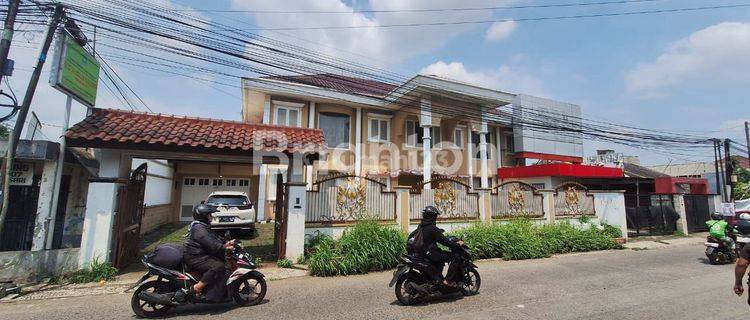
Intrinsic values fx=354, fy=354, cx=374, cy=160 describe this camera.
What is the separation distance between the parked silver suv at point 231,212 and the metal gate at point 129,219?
7.30ft

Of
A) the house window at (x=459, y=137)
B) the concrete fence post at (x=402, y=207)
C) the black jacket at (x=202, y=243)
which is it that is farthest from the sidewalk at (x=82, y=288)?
the house window at (x=459, y=137)

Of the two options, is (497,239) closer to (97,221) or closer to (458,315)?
(458,315)

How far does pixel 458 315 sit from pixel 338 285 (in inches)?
94.5

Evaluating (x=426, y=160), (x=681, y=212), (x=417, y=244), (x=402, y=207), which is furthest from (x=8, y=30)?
(x=681, y=212)

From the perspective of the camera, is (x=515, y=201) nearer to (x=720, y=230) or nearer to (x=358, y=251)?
(x=720, y=230)

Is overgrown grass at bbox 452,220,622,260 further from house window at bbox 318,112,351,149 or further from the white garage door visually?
the white garage door

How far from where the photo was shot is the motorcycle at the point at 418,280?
502cm

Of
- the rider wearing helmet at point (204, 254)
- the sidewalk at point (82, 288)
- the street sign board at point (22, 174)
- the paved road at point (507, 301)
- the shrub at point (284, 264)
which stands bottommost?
the sidewalk at point (82, 288)

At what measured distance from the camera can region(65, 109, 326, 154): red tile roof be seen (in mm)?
6691

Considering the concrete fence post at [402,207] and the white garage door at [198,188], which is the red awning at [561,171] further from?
the white garage door at [198,188]

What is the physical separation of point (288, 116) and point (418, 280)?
1119cm

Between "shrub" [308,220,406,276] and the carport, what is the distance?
85cm

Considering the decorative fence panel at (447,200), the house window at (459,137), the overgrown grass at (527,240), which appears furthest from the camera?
the house window at (459,137)

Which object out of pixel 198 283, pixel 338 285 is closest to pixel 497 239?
pixel 338 285
